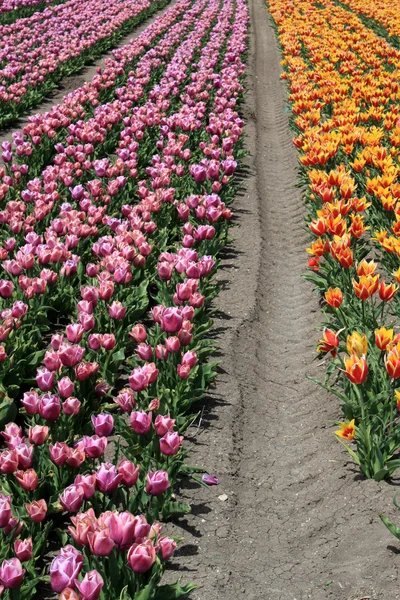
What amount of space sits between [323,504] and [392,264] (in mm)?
2614

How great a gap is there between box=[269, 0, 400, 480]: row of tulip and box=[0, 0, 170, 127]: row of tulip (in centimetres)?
461

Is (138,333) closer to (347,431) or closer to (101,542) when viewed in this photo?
(347,431)

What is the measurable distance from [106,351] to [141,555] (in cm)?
215

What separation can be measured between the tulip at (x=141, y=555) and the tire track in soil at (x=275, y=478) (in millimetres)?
734

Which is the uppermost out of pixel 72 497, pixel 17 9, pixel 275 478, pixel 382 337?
pixel 382 337

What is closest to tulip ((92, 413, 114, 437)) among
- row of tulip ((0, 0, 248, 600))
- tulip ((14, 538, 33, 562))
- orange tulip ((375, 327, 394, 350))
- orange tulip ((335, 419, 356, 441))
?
row of tulip ((0, 0, 248, 600))

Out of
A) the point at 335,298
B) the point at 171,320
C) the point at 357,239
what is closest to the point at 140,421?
the point at 171,320

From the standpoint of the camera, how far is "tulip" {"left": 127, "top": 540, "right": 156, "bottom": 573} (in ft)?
7.84

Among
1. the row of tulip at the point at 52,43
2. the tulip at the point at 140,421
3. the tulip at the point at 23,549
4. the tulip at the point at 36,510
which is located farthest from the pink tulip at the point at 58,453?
the row of tulip at the point at 52,43

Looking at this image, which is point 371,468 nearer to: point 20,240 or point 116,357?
point 116,357

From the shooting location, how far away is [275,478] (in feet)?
12.6

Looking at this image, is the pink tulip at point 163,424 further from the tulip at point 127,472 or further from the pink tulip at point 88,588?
the pink tulip at point 88,588

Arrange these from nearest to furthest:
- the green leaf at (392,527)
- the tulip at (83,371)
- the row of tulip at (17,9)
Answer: the green leaf at (392,527) → the tulip at (83,371) → the row of tulip at (17,9)

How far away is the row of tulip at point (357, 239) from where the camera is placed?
11.5 feet
